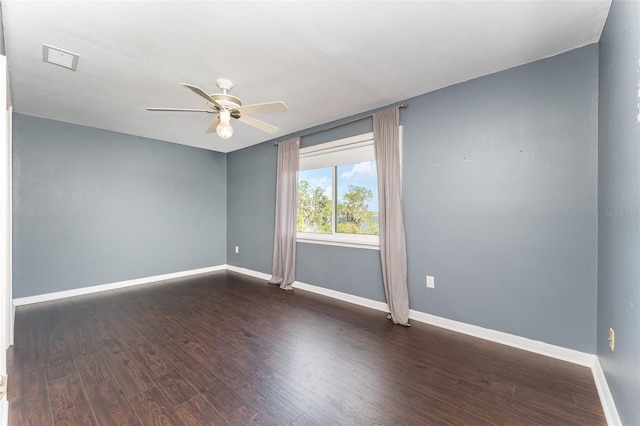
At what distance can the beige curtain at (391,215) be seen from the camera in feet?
9.78

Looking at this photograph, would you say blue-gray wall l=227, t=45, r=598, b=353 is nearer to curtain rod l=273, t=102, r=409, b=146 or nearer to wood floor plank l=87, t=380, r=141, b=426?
curtain rod l=273, t=102, r=409, b=146

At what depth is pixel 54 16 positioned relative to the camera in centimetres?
181

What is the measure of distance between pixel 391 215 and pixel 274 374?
6.44ft

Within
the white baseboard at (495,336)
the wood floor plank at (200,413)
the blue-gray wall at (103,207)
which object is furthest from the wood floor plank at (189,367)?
the blue-gray wall at (103,207)

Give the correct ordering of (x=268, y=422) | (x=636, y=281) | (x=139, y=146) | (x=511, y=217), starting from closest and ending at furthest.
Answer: (x=636, y=281) < (x=268, y=422) < (x=511, y=217) < (x=139, y=146)

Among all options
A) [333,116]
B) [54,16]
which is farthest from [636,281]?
[54,16]

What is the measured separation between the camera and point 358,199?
3.68m

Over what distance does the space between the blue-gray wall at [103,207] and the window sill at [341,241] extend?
239cm

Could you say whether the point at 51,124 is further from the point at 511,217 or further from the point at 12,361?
the point at 511,217

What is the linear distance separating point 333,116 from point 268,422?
3.29m

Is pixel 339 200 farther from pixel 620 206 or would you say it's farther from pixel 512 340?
pixel 620 206

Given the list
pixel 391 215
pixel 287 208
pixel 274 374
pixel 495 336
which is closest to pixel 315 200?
pixel 287 208

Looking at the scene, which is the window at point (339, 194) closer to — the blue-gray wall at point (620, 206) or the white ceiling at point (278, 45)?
the white ceiling at point (278, 45)

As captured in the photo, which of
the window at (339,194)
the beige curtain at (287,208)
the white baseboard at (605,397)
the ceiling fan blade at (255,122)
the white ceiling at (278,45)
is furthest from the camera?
the beige curtain at (287,208)
